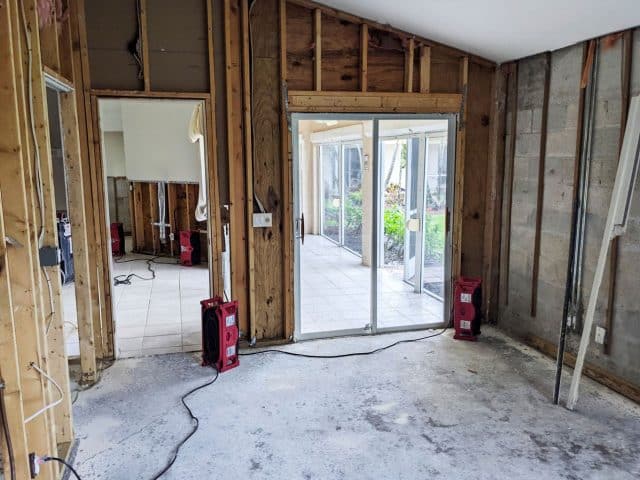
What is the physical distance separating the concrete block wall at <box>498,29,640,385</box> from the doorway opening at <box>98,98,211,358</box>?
12.1ft

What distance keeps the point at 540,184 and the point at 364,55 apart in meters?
2.01

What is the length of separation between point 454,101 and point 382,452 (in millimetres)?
3429

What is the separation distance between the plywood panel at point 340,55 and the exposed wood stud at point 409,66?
0.47 meters

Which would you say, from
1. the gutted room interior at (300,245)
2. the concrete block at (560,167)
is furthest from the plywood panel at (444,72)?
the concrete block at (560,167)

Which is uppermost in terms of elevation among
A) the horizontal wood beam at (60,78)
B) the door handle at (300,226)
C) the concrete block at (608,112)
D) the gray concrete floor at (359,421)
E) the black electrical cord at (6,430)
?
the horizontal wood beam at (60,78)

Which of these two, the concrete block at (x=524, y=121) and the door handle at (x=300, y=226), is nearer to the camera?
the concrete block at (x=524, y=121)

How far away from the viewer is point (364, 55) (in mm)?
4828

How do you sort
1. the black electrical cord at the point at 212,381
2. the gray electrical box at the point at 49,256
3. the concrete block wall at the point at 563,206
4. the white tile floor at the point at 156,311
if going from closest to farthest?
the gray electrical box at the point at 49,256 < the black electrical cord at the point at 212,381 < the concrete block wall at the point at 563,206 < the white tile floor at the point at 156,311

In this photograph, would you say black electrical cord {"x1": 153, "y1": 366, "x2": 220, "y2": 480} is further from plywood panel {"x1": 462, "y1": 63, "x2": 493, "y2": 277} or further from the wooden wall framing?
plywood panel {"x1": 462, "y1": 63, "x2": 493, "y2": 277}

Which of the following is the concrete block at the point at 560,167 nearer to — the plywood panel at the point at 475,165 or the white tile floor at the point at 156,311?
the plywood panel at the point at 475,165

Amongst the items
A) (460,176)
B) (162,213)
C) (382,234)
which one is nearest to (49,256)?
(460,176)

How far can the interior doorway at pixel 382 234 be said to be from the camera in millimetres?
5207

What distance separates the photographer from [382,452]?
3.18 metres

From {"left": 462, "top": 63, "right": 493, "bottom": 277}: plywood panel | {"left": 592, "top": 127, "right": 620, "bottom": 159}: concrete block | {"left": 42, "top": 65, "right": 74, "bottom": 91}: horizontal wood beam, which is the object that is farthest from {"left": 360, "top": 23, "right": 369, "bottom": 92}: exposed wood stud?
{"left": 42, "top": 65, "right": 74, "bottom": 91}: horizontal wood beam
